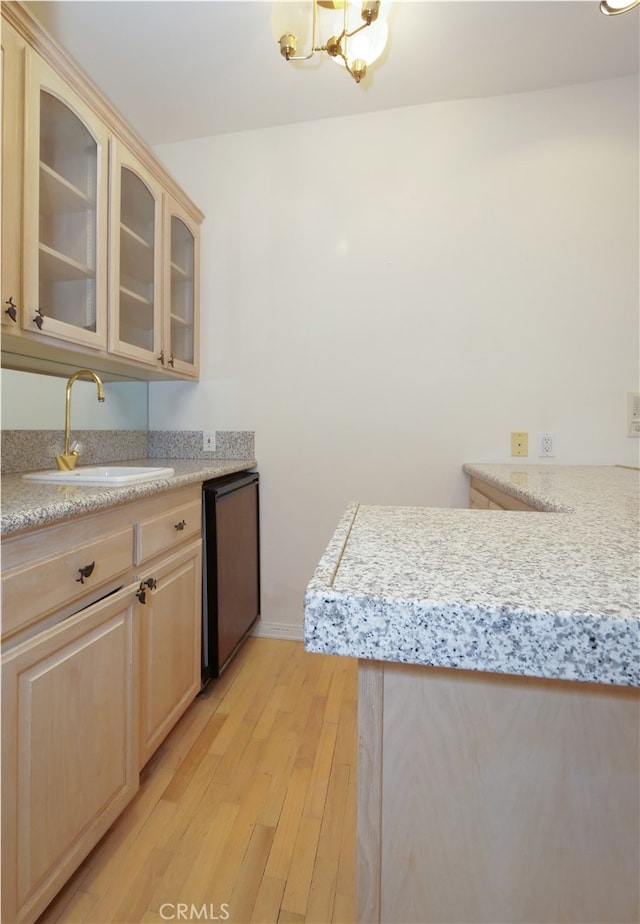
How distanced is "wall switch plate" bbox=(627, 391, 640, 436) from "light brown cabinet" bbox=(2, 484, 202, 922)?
6.38 feet

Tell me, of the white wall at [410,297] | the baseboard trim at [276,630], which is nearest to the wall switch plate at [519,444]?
the white wall at [410,297]

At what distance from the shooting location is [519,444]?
189cm

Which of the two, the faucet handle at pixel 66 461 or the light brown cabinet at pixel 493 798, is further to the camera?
the faucet handle at pixel 66 461

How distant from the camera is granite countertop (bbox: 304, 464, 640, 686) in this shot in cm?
31

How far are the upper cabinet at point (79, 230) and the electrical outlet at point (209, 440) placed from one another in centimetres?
32

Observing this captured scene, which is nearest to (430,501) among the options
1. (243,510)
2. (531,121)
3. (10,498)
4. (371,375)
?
(371,375)

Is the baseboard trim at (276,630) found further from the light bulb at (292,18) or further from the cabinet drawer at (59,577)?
the light bulb at (292,18)

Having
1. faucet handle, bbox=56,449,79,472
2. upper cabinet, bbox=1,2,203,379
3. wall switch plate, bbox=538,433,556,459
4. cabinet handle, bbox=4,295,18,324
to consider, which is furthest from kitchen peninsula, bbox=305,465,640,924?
wall switch plate, bbox=538,433,556,459

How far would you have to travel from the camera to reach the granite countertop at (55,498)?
2.53 feet

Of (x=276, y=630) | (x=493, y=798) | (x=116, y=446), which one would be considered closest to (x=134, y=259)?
(x=116, y=446)

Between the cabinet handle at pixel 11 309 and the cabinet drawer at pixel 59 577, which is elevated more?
the cabinet handle at pixel 11 309
